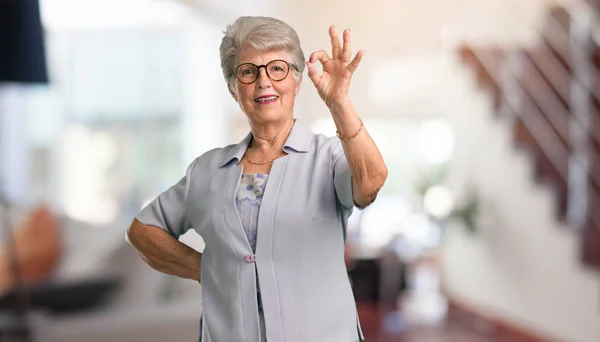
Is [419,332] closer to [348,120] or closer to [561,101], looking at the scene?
[561,101]

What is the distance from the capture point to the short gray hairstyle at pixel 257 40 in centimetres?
47

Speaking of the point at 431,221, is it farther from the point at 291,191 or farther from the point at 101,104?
the point at 291,191

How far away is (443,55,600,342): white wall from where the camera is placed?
271 centimetres

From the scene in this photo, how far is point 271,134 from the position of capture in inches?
19.6

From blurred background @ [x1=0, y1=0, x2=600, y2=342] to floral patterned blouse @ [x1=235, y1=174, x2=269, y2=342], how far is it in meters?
0.54

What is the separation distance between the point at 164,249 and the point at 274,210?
0.10m

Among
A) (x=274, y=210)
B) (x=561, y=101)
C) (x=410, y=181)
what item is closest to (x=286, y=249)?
(x=274, y=210)

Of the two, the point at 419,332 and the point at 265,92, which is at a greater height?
the point at 265,92

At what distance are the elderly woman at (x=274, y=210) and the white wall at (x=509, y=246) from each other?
2.17m

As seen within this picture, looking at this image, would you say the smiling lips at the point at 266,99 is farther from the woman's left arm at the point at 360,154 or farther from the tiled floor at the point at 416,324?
the tiled floor at the point at 416,324

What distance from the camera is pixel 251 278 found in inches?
18.9

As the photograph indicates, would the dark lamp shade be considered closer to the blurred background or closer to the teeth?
the blurred background

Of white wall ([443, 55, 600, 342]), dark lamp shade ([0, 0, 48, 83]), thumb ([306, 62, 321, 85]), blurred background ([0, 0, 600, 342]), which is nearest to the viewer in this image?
thumb ([306, 62, 321, 85])

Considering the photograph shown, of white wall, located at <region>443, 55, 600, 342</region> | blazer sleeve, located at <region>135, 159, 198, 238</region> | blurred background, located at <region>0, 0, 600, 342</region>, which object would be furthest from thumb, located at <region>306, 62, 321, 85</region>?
white wall, located at <region>443, 55, 600, 342</region>
